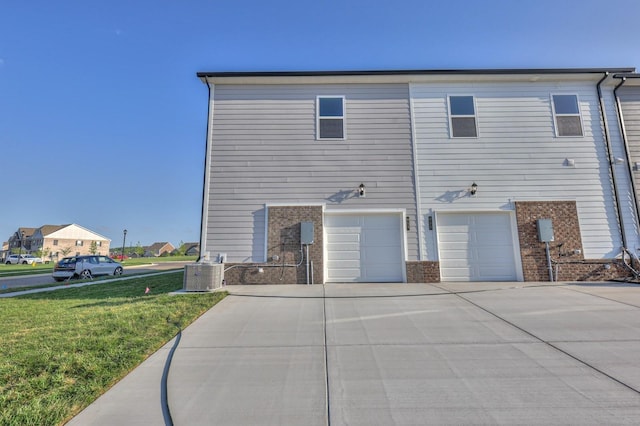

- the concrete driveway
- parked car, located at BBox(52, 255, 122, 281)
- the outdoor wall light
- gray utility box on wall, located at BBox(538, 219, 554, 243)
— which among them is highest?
→ the outdoor wall light

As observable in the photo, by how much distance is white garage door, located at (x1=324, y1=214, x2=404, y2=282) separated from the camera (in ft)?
25.8

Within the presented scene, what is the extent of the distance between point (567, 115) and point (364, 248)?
724 cm

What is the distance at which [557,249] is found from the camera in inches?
304

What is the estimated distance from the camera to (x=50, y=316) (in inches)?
199

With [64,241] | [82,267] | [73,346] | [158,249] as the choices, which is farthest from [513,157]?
[158,249]

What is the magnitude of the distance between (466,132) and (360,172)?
11.1ft

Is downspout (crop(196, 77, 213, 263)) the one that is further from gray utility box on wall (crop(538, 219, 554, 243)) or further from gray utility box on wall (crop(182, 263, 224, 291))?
gray utility box on wall (crop(538, 219, 554, 243))

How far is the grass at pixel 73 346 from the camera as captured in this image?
222 centimetres

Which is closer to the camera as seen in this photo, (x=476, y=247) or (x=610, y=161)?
(x=476, y=247)

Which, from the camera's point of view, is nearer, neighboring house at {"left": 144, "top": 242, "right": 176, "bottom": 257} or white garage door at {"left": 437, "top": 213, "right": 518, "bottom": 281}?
white garage door at {"left": 437, "top": 213, "right": 518, "bottom": 281}

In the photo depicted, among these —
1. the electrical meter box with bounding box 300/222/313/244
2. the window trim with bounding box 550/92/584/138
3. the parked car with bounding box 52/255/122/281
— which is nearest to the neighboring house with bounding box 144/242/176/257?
the parked car with bounding box 52/255/122/281

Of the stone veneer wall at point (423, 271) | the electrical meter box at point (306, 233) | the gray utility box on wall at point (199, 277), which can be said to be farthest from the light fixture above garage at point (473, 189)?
the gray utility box on wall at point (199, 277)

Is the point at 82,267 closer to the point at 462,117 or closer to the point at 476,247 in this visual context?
the point at 476,247

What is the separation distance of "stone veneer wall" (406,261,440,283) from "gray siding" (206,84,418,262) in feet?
0.82
